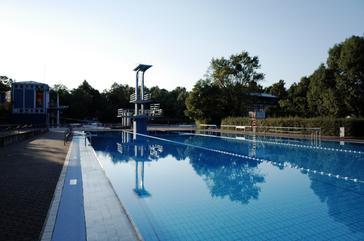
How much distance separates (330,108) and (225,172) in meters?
20.7

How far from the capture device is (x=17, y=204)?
581 centimetres

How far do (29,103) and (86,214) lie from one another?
4052cm

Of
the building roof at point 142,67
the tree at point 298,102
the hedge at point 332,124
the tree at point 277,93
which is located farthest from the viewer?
the tree at point 277,93

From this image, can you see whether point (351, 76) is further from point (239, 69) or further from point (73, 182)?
→ point (73, 182)

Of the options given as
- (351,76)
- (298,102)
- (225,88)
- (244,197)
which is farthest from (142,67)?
(244,197)

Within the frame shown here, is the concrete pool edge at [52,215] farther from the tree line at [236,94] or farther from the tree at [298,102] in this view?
the tree at [298,102]

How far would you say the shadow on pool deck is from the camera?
4562mm

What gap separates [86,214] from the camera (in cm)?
537

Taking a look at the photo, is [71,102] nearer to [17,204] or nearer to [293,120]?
[293,120]

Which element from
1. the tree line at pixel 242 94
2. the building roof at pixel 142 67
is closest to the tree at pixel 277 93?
the tree line at pixel 242 94

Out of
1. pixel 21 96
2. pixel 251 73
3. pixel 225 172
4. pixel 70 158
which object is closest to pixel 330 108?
Answer: pixel 251 73

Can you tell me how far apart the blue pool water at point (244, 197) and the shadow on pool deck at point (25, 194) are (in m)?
1.66

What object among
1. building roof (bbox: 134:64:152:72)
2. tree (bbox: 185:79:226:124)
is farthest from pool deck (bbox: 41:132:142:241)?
tree (bbox: 185:79:226:124)

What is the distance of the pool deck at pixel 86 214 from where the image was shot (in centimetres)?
445
